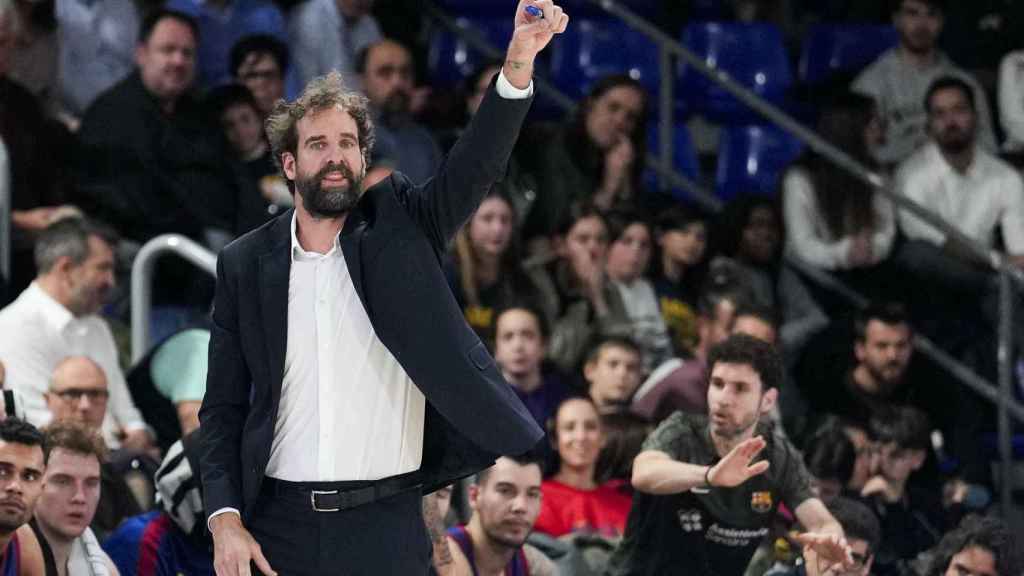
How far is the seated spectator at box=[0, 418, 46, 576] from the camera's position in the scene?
507 centimetres

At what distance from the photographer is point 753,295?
8117mm

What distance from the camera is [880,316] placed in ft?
26.1

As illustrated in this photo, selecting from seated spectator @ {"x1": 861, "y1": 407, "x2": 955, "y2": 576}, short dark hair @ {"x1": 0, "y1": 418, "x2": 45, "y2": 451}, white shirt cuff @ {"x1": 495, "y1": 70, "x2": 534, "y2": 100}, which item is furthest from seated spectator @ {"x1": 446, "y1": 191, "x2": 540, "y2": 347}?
white shirt cuff @ {"x1": 495, "y1": 70, "x2": 534, "y2": 100}

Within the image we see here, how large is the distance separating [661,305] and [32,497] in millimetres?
3644

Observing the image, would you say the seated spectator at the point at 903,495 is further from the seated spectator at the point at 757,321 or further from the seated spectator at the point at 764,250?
the seated spectator at the point at 764,250

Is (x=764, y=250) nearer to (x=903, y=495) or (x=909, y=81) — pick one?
(x=909, y=81)

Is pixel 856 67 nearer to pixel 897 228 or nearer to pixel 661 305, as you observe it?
pixel 897 228

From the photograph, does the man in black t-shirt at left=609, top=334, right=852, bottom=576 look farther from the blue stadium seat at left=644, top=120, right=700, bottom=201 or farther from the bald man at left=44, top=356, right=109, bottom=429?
the blue stadium seat at left=644, top=120, right=700, bottom=201

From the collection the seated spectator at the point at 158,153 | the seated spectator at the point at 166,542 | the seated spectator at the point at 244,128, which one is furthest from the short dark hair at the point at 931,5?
the seated spectator at the point at 166,542

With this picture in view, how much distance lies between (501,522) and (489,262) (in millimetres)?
2129

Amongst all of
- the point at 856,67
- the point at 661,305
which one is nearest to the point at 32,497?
the point at 661,305

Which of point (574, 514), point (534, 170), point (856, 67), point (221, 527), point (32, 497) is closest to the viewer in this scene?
point (221, 527)

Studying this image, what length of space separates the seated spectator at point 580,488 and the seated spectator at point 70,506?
1.82 m

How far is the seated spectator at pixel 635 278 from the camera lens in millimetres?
8047
